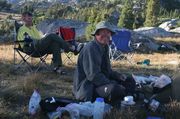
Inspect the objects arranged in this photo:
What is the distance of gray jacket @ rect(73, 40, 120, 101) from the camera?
585cm

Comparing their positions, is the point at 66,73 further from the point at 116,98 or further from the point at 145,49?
the point at 145,49

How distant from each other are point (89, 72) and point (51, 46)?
10.2 feet

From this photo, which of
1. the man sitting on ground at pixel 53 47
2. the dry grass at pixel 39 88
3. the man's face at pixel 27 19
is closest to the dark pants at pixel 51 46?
the man sitting on ground at pixel 53 47

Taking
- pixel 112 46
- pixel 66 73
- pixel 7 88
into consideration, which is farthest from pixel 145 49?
pixel 7 88

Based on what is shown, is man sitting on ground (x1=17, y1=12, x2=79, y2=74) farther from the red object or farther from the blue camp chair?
the blue camp chair

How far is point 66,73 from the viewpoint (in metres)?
8.74

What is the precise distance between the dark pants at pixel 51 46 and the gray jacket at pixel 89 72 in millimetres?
2720

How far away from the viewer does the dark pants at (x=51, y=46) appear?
342 inches

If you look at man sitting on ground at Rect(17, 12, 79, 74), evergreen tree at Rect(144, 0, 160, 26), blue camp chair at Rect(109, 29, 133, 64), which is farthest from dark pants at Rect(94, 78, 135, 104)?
evergreen tree at Rect(144, 0, 160, 26)

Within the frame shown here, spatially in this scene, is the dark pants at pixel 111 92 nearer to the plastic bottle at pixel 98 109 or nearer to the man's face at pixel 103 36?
the plastic bottle at pixel 98 109

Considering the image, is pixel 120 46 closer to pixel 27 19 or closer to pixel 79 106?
pixel 27 19

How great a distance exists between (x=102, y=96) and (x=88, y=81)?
0.26 m

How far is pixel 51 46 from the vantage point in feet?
29.0

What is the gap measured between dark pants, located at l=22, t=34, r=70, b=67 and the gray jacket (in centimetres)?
272
